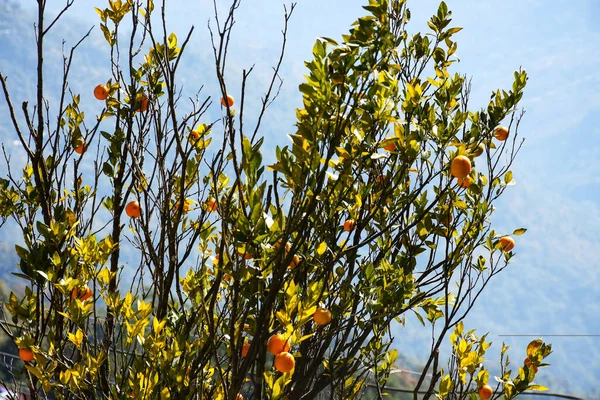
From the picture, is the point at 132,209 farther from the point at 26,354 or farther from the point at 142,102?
the point at 26,354

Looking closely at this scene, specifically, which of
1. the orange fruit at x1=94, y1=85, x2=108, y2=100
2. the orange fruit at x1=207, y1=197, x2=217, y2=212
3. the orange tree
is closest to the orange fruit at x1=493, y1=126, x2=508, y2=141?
the orange tree

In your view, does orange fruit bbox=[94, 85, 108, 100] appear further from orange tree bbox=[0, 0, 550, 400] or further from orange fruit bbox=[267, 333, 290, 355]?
orange fruit bbox=[267, 333, 290, 355]

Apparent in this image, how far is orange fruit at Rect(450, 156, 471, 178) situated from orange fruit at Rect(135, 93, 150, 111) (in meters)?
0.55

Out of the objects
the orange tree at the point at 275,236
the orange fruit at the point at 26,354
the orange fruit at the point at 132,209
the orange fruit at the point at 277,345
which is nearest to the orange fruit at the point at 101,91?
the orange tree at the point at 275,236

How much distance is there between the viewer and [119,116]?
112cm

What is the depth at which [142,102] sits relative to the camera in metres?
1.17

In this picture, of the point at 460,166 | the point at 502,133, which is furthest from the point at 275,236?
the point at 502,133

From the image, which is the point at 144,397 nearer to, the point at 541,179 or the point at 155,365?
the point at 155,365

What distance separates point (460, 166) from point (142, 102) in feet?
2.05

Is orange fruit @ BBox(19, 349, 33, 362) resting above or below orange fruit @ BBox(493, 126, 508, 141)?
below

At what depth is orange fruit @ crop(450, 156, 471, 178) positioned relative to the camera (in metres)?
0.91

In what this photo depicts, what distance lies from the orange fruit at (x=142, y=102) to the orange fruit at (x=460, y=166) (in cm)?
55

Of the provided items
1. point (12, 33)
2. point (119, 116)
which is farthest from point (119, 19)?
point (12, 33)

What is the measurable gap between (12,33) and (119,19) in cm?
6644
